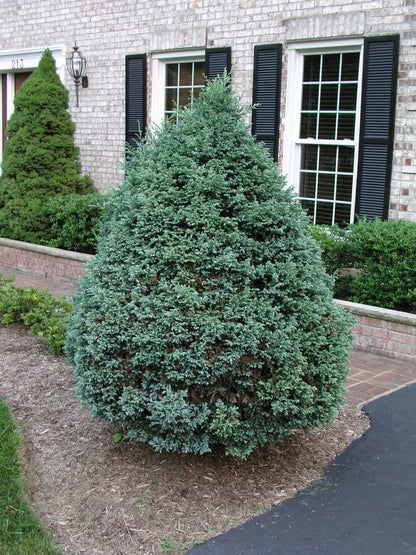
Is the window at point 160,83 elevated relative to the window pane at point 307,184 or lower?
elevated

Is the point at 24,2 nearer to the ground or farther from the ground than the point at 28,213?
farther from the ground

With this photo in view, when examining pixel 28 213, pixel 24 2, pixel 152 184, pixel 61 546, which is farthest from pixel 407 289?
pixel 24 2

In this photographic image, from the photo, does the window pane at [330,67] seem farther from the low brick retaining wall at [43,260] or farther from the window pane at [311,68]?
the low brick retaining wall at [43,260]

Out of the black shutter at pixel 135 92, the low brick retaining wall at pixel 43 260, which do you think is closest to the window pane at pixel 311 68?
the black shutter at pixel 135 92

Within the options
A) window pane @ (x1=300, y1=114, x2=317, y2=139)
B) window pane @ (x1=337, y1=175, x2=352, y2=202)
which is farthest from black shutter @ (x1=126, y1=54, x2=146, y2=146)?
window pane @ (x1=337, y1=175, x2=352, y2=202)

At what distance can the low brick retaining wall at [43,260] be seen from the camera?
8617 millimetres

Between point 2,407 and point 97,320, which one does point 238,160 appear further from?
point 2,407

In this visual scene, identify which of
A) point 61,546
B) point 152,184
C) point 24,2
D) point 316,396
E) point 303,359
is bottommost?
point 61,546

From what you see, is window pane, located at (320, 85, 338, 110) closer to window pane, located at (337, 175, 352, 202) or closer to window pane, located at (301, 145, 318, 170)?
window pane, located at (301, 145, 318, 170)

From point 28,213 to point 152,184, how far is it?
666 cm

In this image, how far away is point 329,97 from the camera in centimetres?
777

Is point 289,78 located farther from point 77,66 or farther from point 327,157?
A: point 77,66

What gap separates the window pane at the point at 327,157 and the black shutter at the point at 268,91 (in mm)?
583

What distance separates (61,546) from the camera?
2869mm
